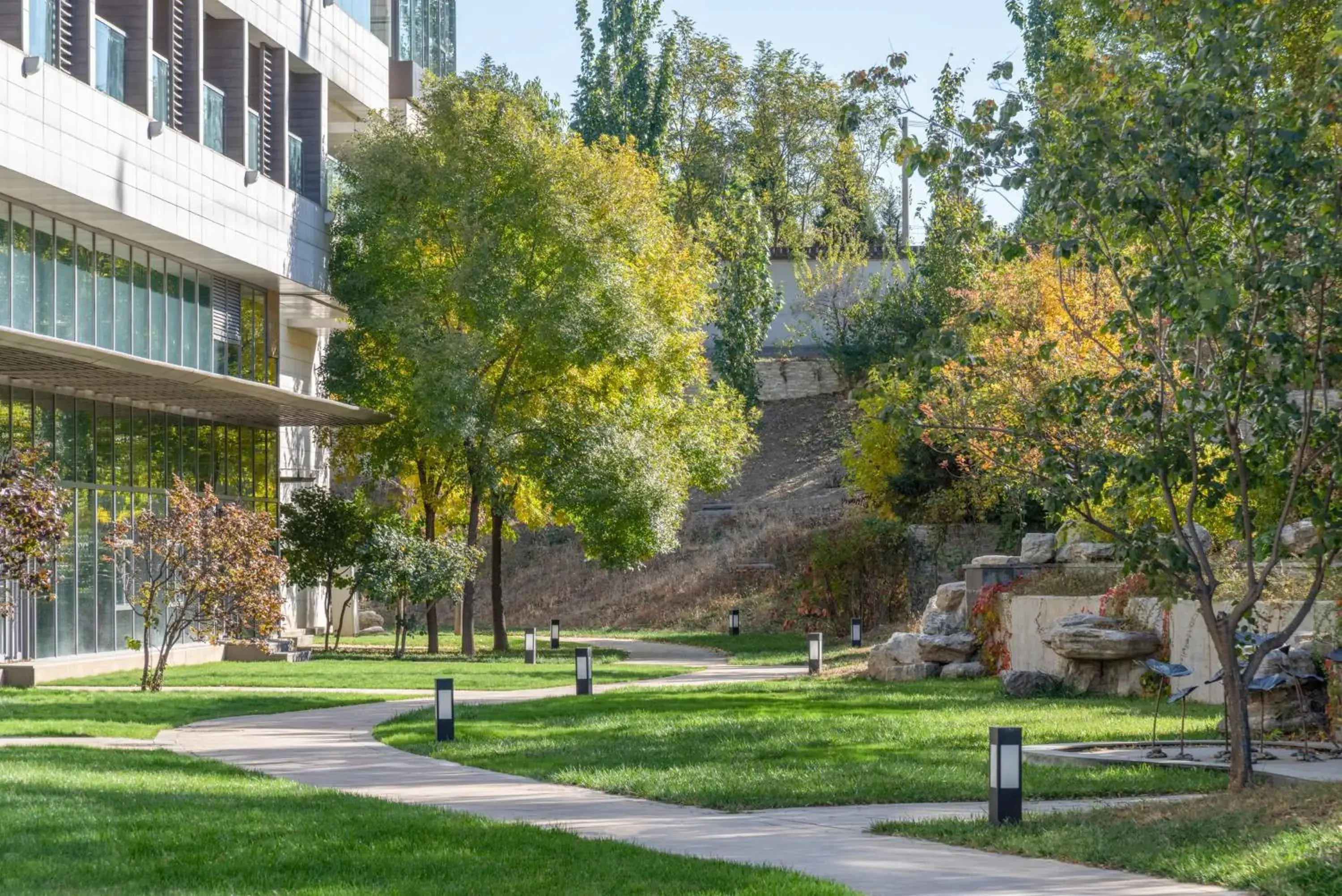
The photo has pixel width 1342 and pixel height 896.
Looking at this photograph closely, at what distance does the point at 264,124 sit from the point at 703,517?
22.7 meters

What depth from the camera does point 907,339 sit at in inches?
2040

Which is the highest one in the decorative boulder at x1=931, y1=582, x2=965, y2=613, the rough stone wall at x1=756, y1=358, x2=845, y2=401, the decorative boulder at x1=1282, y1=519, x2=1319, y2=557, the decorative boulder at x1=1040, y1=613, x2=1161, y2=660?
the rough stone wall at x1=756, y1=358, x2=845, y2=401

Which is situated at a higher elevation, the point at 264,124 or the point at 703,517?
the point at 264,124

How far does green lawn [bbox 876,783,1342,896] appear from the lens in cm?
862

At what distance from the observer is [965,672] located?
2598 centimetres

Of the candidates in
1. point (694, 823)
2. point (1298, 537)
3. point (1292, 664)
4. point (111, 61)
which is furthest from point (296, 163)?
point (694, 823)

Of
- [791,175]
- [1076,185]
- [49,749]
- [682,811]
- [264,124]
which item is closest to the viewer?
[1076,185]

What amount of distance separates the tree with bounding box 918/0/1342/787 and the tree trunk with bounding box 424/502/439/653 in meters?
26.8

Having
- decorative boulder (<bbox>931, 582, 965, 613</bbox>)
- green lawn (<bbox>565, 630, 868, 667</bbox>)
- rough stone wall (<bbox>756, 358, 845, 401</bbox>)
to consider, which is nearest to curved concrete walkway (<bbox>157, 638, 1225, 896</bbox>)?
decorative boulder (<bbox>931, 582, 965, 613</bbox>)

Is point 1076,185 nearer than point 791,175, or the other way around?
point 1076,185

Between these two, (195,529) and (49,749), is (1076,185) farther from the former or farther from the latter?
(195,529)

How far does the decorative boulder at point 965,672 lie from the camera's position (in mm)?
25969

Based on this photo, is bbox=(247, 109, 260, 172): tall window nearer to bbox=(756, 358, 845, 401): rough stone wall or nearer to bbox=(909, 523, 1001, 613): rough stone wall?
bbox=(909, 523, 1001, 613): rough stone wall

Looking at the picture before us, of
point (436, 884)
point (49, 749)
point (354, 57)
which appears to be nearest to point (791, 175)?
point (354, 57)
